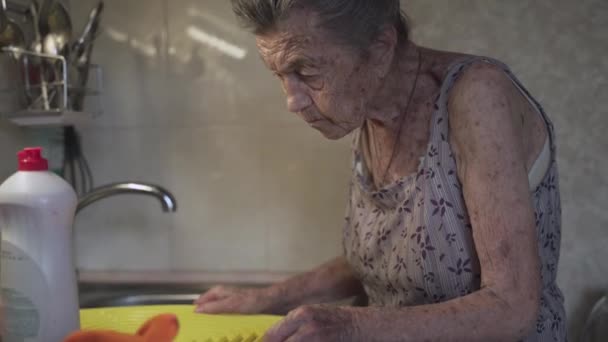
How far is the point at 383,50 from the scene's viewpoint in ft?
2.62

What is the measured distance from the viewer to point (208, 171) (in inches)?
55.4

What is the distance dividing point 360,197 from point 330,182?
386mm

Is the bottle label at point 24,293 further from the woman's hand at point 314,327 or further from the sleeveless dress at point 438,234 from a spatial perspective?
the sleeveless dress at point 438,234

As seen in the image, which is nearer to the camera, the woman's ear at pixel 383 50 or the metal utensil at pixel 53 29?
the woman's ear at pixel 383 50

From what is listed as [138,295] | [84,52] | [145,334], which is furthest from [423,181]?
[84,52]

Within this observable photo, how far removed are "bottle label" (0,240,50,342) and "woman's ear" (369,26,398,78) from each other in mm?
527

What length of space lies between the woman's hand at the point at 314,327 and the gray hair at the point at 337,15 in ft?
1.21

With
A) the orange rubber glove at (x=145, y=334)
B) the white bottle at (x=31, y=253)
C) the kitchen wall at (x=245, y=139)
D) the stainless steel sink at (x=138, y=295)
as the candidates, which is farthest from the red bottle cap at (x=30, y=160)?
the kitchen wall at (x=245, y=139)

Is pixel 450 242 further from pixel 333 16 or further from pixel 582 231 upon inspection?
pixel 582 231

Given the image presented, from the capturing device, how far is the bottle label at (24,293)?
0.60m

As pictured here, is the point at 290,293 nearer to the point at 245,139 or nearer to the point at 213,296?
the point at 213,296

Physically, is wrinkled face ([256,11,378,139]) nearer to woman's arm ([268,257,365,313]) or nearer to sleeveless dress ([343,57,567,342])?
sleeveless dress ([343,57,567,342])

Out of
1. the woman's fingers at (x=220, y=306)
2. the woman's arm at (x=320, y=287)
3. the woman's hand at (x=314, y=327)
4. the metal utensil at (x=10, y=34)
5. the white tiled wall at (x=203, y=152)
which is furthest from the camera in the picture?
the white tiled wall at (x=203, y=152)

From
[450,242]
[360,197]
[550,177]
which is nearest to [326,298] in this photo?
[360,197]
